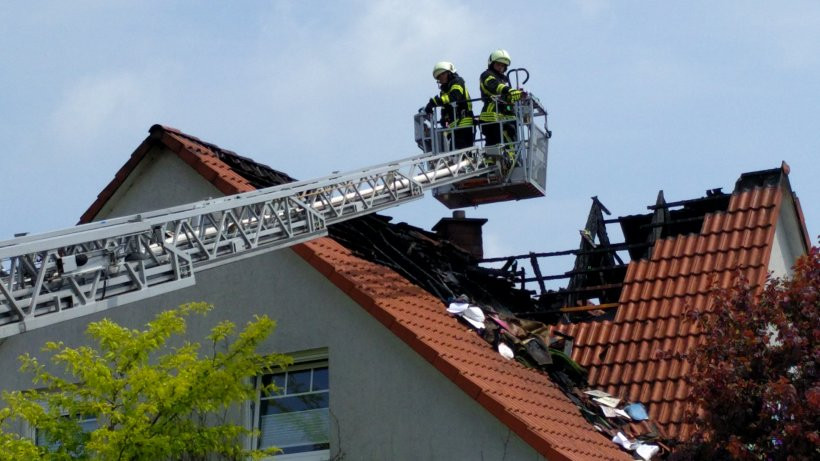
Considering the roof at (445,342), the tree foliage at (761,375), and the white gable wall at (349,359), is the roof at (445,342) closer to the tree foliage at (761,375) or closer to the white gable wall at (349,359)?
the white gable wall at (349,359)

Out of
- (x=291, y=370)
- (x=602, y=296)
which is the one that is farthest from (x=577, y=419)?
(x=602, y=296)

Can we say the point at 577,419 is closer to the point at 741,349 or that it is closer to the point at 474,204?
the point at 741,349

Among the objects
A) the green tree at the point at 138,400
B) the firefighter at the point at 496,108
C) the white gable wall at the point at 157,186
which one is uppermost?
the firefighter at the point at 496,108

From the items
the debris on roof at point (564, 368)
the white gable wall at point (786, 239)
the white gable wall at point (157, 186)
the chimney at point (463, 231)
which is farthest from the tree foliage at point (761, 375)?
the chimney at point (463, 231)

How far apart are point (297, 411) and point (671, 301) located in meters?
4.66

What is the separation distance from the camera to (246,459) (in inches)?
580

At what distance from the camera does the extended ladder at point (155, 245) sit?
12.5 meters

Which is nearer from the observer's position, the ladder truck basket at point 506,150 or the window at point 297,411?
the window at point 297,411

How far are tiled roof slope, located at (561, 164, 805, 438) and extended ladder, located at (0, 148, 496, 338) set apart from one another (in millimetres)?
2927

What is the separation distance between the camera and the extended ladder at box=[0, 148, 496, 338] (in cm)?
1248

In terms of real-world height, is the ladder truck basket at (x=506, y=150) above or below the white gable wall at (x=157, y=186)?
above

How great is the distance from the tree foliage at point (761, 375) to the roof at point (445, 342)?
121 centimetres

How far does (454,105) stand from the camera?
70.2 ft

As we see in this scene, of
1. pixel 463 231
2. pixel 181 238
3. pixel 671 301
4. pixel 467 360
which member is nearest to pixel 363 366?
pixel 467 360
